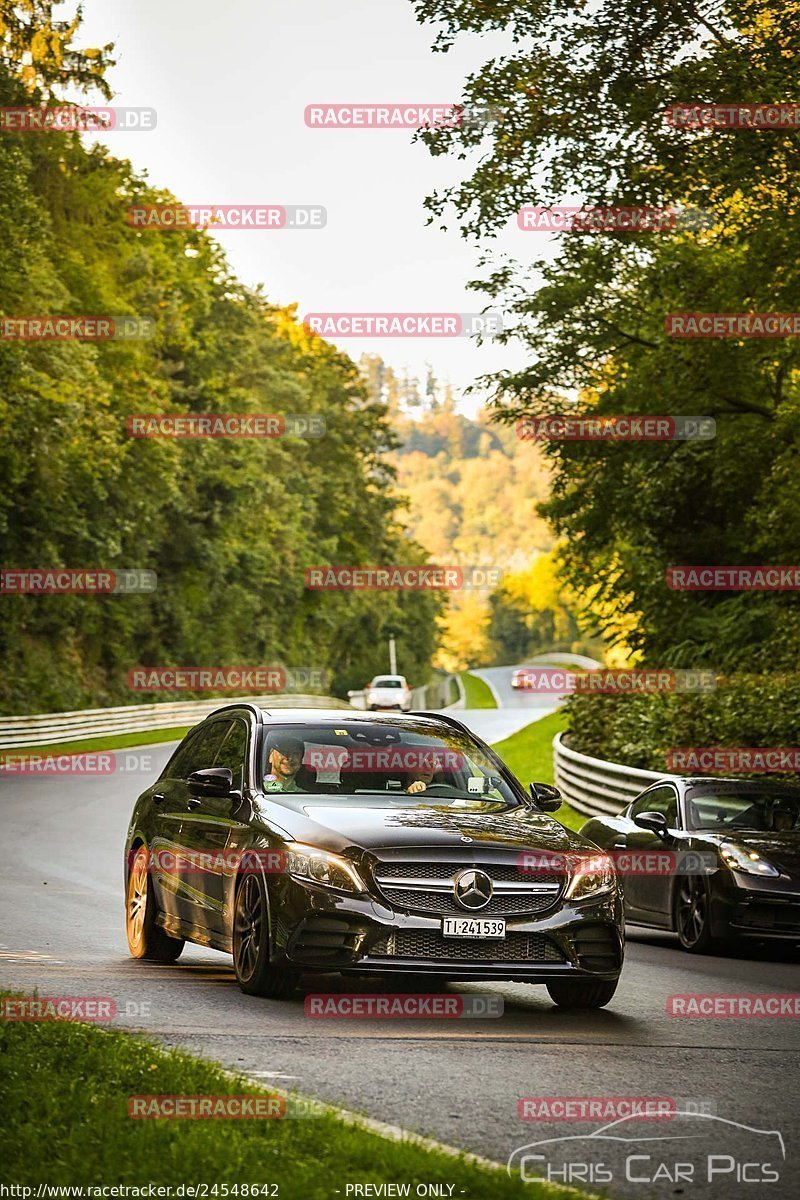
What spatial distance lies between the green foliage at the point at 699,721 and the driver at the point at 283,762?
12.3 m

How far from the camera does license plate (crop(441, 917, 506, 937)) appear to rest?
8992 millimetres

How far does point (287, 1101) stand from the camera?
639 centimetres

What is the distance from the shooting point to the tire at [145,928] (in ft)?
37.5

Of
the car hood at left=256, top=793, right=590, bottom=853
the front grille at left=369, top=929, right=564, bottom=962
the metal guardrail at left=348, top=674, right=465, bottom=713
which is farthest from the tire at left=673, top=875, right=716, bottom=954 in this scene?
the metal guardrail at left=348, top=674, right=465, bottom=713

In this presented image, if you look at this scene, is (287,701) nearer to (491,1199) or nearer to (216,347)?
(216,347)

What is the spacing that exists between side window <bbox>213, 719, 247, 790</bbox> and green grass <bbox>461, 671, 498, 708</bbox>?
84861 mm

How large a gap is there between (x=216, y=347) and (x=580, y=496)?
3574cm

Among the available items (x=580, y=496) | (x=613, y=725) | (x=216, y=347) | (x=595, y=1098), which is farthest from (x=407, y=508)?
(x=595, y=1098)
